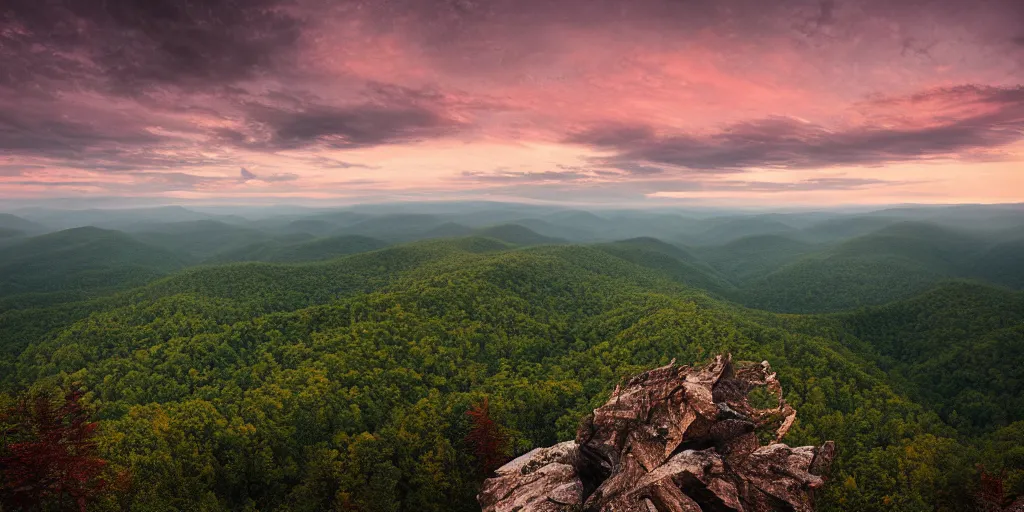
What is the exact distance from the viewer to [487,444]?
53.8 metres

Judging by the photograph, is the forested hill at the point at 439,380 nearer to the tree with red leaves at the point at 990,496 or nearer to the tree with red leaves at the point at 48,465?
the tree with red leaves at the point at 990,496

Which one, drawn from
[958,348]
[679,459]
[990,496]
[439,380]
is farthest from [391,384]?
[958,348]

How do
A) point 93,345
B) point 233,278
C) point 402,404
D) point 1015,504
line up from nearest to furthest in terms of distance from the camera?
point 1015,504, point 402,404, point 93,345, point 233,278

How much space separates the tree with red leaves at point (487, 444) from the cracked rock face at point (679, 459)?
422 inches

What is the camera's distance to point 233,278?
160500 millimetres

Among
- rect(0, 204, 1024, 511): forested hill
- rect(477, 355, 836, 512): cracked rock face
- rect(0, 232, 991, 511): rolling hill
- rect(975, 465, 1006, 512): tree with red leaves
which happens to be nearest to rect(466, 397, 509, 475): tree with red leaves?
rect(0, 204, 1024, 511): forested hill

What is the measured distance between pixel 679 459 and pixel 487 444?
Result: 3006 cm

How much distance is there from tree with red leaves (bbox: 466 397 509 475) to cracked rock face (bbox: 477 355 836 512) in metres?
10.7

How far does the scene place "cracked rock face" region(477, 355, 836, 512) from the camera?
95.0ft

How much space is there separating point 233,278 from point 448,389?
12883 centimetres

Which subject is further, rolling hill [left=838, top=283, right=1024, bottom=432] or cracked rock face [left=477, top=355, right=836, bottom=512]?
rolling hill [left=838, top=283, right=1024, bottom=432]

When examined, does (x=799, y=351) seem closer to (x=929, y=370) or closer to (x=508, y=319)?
(x=929, y=370)

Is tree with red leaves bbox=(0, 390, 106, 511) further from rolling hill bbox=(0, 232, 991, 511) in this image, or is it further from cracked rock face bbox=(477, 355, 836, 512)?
cracked rock face bbox=(477, 355, 836, 512)

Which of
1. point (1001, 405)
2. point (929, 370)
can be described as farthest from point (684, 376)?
point (929, 370)
